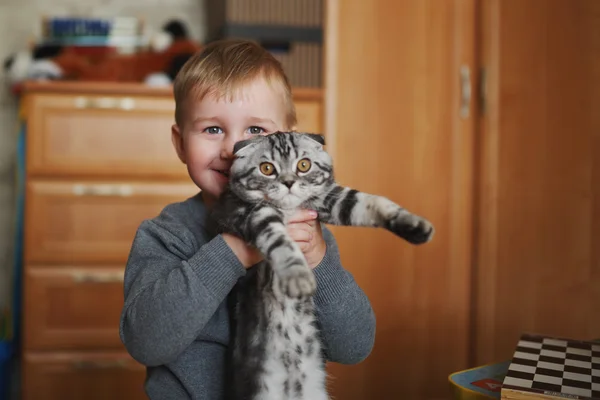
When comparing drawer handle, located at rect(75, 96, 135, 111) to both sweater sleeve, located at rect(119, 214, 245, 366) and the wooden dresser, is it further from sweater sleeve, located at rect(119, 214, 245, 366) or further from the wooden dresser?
sweater sleeve, located at rect(119, 214, 245, 366)

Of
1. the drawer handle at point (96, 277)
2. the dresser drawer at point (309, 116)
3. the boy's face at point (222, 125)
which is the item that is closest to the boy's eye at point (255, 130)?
the boy's face at point (222, 125)

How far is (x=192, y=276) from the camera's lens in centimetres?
90

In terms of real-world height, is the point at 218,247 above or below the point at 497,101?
below

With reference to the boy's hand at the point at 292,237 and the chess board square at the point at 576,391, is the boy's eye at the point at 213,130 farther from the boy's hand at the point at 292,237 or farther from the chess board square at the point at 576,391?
the chess board square at the point at 576,391

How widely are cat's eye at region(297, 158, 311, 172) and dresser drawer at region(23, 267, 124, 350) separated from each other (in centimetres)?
125

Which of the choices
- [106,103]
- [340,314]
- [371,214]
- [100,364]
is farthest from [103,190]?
[371,214]

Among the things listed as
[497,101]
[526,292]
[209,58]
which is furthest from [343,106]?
[209,58]

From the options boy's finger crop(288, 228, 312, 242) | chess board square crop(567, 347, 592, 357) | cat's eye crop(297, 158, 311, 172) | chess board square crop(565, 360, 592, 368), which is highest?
cat's eye crop(297, 158, 311, 172)

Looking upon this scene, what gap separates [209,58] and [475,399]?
699 millimetres

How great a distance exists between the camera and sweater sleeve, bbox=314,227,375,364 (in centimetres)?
103

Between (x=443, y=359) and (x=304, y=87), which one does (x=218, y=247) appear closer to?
(x=304, y=87)

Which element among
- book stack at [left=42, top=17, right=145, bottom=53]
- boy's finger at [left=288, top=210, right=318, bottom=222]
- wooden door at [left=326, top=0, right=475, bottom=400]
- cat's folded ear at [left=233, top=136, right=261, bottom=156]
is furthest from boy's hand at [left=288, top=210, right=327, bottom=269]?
book stack at [left=42, top=17, right=145, bottom=53]

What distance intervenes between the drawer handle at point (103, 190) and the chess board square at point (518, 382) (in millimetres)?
1431

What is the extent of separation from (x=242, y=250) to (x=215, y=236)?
0.33 ft
